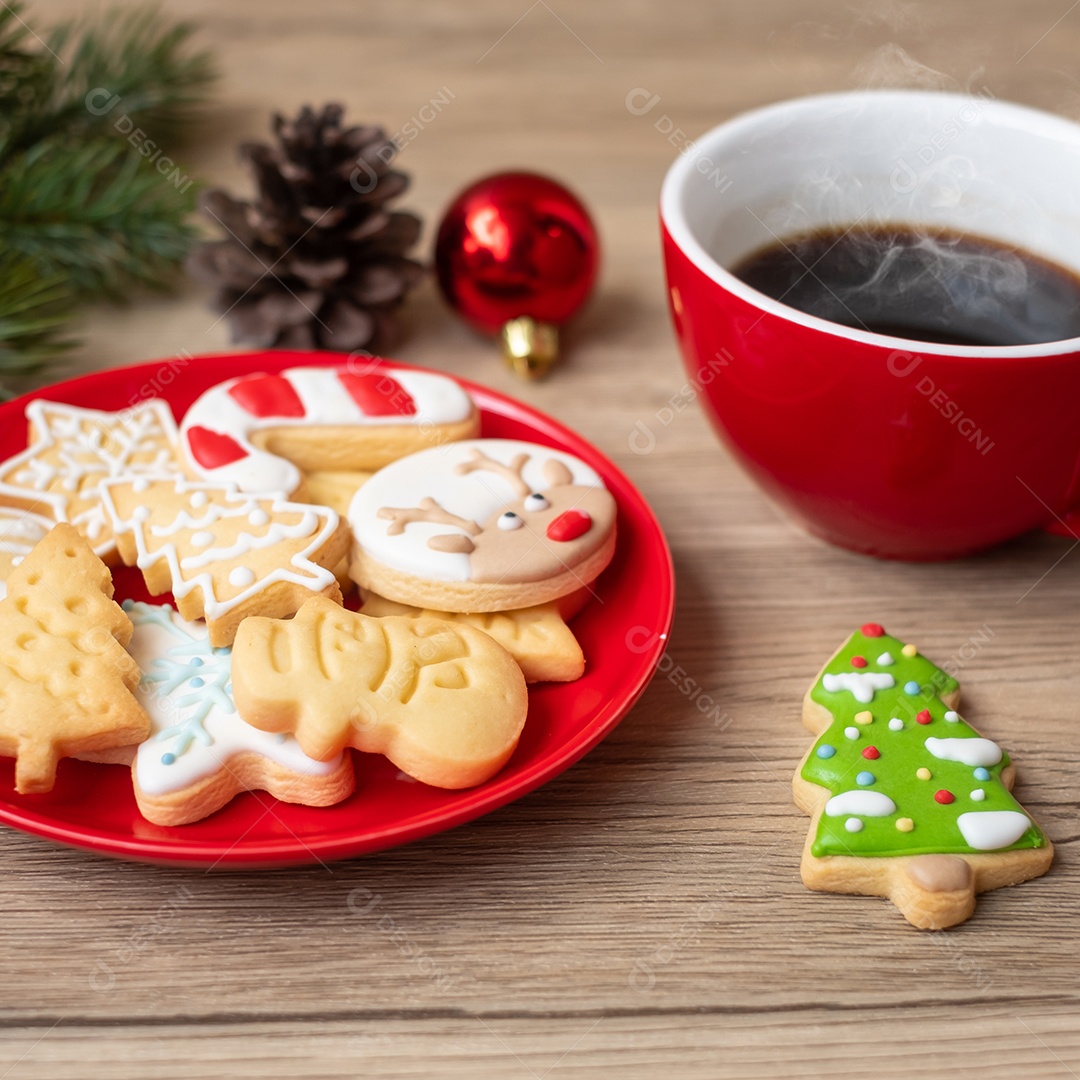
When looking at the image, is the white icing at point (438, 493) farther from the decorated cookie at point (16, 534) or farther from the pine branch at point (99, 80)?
the pine branch at point (99, 80)

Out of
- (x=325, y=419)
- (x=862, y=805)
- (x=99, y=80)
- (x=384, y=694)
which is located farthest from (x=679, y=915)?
(x=99, y=80)

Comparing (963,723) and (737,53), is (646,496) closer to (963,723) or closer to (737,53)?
(963,723)

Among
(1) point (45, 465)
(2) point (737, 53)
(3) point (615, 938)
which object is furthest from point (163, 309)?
(2) point (737, 53)

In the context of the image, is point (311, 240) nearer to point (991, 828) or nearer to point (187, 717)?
point (187, 717)

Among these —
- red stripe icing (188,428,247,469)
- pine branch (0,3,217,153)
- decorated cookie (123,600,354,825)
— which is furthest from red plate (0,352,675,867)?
pine branch (0,3,217,153)

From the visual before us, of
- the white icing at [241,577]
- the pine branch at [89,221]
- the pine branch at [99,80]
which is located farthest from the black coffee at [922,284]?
the pine branch at [99,80]

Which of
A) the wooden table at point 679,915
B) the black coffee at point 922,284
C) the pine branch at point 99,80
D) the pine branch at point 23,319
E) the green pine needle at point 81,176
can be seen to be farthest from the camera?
the pine branch at point 99,80
